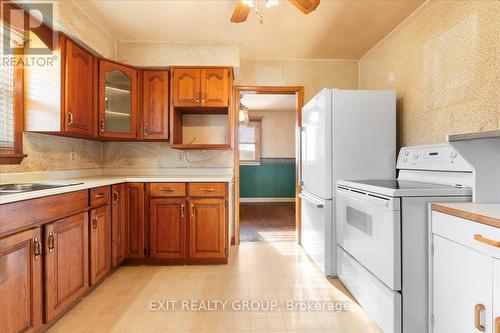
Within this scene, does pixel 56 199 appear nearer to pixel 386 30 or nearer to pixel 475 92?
pixel 475 92

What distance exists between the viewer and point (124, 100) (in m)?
2.89

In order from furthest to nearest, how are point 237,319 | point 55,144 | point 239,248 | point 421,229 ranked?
point 239,248 < point 55,144 < point 237,319 < point 421,229

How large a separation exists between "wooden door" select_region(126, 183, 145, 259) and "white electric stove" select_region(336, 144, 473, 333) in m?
1.98

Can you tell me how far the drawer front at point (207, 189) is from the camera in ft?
8.74

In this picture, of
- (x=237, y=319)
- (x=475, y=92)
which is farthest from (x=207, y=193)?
(x=475, y=92)

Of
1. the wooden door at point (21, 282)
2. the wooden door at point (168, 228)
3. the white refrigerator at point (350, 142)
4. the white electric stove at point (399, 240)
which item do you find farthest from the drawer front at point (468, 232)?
the wooden door at point (21, 282)

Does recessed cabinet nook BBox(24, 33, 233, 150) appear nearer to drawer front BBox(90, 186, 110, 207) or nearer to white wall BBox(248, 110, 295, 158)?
drawer front BBox(90, 186, 110, 207)

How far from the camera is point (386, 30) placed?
2.76 metres

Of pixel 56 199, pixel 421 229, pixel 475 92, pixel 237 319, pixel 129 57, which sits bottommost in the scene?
pixel 237 319

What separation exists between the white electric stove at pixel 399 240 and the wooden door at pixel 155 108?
2.11 meters

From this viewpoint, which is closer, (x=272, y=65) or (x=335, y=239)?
(x=335, y=239)

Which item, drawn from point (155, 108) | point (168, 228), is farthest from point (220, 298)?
point (155, 108)

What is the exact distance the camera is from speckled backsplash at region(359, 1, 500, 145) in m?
1.76

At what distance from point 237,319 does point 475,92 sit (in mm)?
2260
